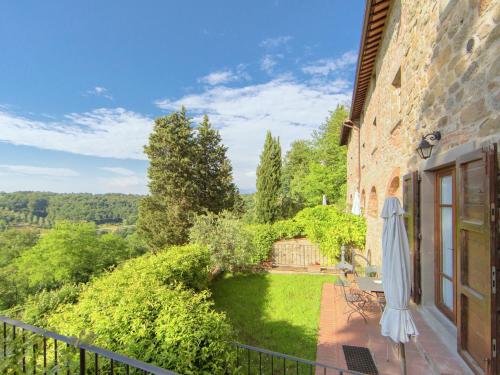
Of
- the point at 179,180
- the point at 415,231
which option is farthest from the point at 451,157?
the point at 179,180

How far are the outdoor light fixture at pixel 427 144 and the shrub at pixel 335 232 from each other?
649 centimetres

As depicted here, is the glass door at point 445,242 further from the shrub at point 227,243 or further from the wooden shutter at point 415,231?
the shrub at point 227,243

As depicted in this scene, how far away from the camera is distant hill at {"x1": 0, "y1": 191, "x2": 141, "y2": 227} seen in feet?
158

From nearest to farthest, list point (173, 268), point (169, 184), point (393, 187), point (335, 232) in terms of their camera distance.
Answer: point (173, 268) < point (393, 187) < point (335, 232) < point (169, 184)

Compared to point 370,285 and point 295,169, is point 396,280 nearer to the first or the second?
point 370,285

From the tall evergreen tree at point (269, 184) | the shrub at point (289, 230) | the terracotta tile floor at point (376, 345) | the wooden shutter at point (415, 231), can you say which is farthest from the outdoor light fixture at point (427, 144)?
the tall evergreen tree at point (269, 184)

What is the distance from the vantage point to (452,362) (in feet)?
9.98

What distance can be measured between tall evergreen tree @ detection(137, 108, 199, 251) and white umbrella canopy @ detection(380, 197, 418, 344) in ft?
61.7

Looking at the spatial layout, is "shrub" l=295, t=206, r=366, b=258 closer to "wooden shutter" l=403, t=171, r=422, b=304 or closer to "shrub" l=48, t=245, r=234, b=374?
"wooden shutter" l=403, t=171, r=422, b=304

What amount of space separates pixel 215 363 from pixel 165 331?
0.66m

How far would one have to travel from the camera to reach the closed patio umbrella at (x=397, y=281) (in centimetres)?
301

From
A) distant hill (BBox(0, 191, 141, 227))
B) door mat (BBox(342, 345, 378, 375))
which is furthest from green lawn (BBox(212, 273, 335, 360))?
distant hill (BBox(0, 191, 141, 227))

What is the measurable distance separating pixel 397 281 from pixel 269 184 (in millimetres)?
19617

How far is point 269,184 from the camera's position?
22.6m
